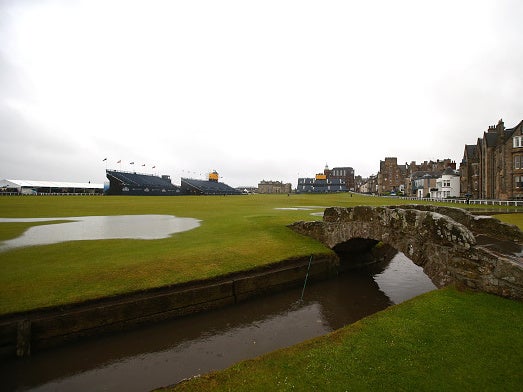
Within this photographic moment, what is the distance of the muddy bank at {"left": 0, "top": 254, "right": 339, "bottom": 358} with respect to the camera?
805cm

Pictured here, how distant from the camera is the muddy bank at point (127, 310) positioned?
317 inches

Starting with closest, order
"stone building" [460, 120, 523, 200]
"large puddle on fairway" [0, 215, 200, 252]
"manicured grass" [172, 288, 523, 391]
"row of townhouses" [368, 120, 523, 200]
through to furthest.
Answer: "manicured grass" [172, 288, 523, 391] < "large puddle on fairway" [0, 215, 200, 252] < "stone building" [460, 120, 523, 200] < "row of townhouses" [368, 120, 523, 200]

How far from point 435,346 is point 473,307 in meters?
2.51

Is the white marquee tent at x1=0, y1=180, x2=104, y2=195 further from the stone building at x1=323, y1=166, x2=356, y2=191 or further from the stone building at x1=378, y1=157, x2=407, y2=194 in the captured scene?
the stone building at x1=323, y1=166, x2=356, y2=191

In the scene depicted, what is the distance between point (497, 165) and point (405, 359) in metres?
64.1

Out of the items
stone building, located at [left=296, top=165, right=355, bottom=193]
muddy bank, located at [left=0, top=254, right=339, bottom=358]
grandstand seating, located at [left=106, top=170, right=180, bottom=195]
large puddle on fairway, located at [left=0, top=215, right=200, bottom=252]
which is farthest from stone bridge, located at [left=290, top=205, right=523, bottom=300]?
stone building, located at [left=296, top=165, right=355, bottom=193]

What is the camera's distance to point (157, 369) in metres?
7.65

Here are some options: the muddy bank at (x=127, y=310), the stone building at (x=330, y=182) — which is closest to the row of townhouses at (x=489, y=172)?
the muddy bank at (x=127, y=310)

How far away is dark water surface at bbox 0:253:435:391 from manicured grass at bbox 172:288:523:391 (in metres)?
2.22

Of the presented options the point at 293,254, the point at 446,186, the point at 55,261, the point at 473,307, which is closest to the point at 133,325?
the point at 55,261

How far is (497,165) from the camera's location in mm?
54625

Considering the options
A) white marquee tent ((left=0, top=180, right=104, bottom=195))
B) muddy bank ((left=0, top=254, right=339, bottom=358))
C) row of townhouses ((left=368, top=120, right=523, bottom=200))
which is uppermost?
row of townhouses ((left=368, top=120, right=523, bottom=200))

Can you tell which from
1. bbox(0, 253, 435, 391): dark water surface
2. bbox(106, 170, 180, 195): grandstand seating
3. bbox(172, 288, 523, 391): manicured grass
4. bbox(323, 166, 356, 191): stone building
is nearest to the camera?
bbox(172, 288, 523, 391): manicured grass

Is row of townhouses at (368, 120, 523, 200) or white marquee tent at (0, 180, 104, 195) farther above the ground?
row of townhouses at (368, 120, 523, 200)
